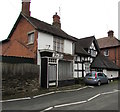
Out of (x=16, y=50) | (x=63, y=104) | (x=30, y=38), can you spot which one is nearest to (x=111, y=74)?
(x=30, y=38)

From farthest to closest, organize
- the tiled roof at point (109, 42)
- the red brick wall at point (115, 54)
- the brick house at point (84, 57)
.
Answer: the tiled roof at point (109, 42) → the red brick wall at point (115, 54) → the brick house at point (84, 57)

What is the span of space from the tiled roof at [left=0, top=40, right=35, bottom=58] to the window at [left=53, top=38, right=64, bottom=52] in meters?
3.36

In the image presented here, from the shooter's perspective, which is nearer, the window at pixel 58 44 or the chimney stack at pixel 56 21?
the window at pixel 58 44

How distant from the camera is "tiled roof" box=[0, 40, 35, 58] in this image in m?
15.0

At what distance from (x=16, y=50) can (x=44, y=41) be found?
3.92 meters

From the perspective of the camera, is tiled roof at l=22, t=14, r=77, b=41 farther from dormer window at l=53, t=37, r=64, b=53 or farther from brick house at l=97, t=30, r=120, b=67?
brick house at l=97, t=30, r=120, b=67

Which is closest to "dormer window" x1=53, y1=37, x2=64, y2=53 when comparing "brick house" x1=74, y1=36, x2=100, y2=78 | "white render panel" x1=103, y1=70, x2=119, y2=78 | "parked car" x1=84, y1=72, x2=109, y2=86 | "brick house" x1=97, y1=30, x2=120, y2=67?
"brick house" x1=74, y1=36, x2=100, y2=78

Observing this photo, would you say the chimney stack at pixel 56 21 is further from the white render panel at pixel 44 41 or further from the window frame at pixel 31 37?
the window frame at pixel 31 37

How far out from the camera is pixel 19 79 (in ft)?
35.3

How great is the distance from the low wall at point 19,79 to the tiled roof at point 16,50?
117 inches

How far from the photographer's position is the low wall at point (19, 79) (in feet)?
→ 32.4

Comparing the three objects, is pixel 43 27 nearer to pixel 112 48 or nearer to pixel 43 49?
pixel 43 49

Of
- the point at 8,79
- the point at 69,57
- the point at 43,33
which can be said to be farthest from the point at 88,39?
the point at 8,79

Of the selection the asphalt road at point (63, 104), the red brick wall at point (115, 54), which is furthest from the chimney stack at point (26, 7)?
the red brick wall at point (115, 54)
